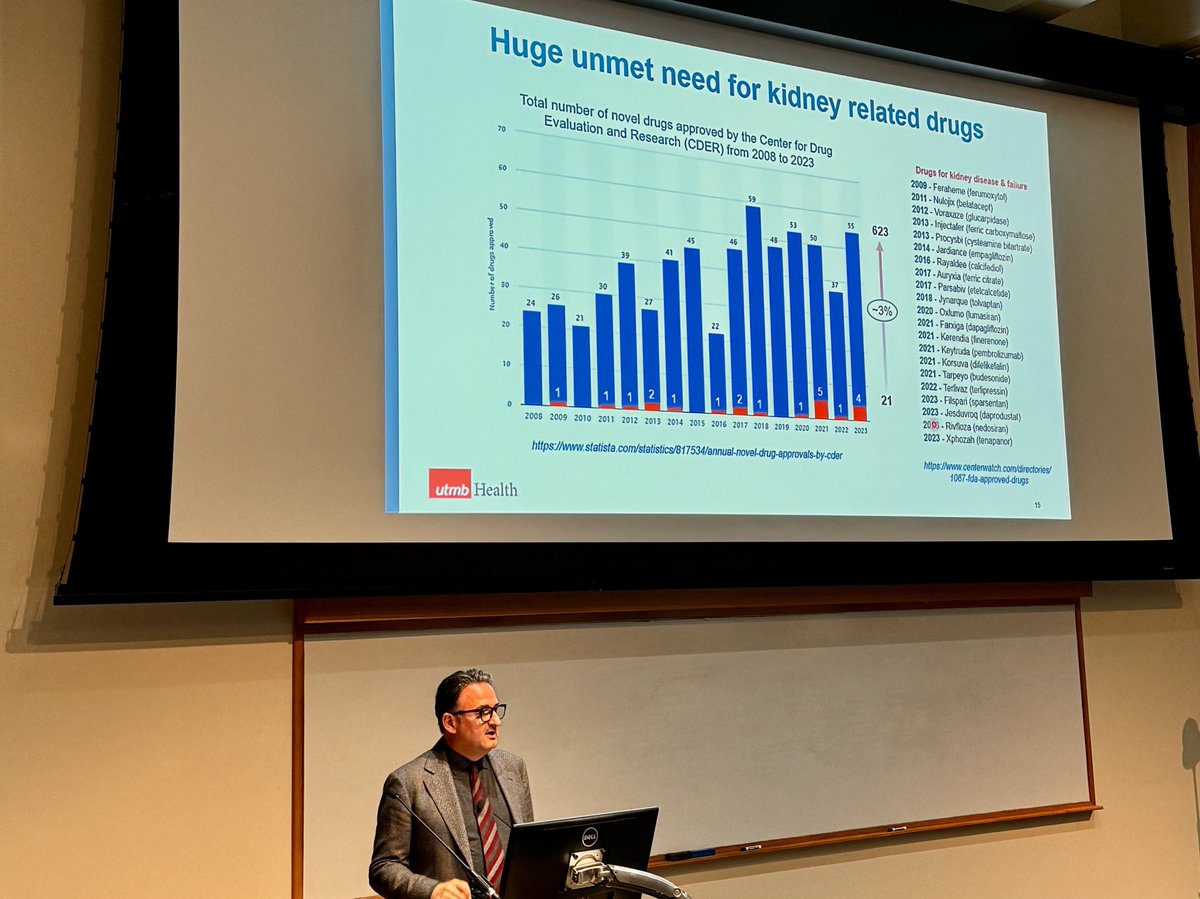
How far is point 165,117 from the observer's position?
7.85ft

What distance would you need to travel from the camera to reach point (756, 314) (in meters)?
3.01

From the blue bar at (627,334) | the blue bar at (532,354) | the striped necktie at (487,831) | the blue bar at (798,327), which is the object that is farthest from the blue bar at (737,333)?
the striped necktie at (487,831)

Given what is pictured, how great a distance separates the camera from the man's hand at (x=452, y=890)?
1978mm

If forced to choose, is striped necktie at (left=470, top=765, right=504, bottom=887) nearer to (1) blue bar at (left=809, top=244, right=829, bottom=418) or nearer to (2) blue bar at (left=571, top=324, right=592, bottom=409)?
(2) blue bar at (left=571, top=324, right=592, bottom=409)

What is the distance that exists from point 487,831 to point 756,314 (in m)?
1.43

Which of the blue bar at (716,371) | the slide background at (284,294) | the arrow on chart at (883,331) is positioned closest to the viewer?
the slide background at (284,294)

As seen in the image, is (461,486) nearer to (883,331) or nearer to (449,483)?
(449,483)

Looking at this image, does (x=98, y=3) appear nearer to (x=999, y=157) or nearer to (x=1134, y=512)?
(x=999, y=157)

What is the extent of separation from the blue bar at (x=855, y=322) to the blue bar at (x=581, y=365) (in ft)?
2.44

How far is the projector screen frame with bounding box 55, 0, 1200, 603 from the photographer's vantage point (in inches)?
90.0

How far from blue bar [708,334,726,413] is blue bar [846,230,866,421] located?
39cm

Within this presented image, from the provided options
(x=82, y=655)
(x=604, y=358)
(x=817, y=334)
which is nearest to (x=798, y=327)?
(x=817, y=334)

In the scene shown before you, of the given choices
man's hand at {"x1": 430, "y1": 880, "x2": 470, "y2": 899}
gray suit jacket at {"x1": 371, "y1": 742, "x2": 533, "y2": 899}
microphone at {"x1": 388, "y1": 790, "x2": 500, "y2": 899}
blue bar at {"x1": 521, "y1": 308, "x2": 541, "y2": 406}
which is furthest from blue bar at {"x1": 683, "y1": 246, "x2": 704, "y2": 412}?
man's hand at {"x1": 430, "y1": 880, "x2": 470, "y2": 899}

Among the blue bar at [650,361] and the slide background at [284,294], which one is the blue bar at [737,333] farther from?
the slide background at [284,294]
